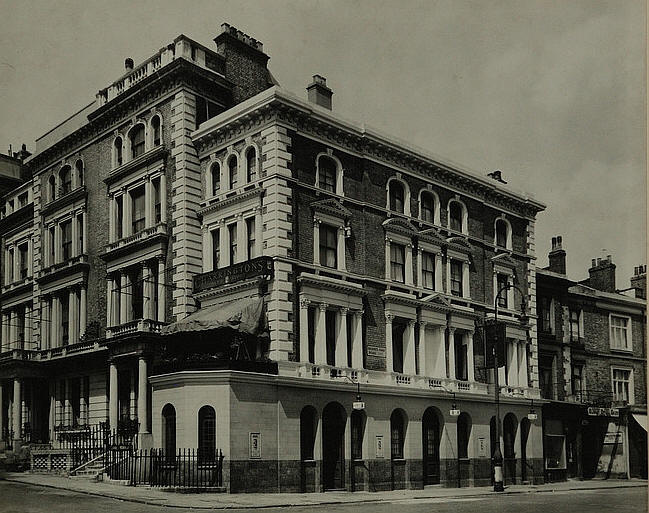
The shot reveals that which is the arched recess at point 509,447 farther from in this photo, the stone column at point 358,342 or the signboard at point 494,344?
the stone column at point 358,342

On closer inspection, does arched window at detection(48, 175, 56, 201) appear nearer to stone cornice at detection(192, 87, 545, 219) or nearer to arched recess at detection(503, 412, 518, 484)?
stone cornice at detection(192, 87, 545, 219)

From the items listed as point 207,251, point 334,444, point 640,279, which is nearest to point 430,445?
point 334,444

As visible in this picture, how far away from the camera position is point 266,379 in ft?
77.5

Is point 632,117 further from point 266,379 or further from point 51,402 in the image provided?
point 51,402

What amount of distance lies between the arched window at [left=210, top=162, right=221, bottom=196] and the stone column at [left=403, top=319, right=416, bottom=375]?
7748mm

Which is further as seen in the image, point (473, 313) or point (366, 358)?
point (473, 313)

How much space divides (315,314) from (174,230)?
17.1ft

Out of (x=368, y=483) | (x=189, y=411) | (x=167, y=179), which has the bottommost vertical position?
(x=368, y=483)

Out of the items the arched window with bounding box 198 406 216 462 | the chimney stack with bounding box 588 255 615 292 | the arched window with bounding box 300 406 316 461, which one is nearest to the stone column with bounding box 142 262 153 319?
the arched window with bounding box 198 406 216 462

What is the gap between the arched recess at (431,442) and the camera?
28.3 m

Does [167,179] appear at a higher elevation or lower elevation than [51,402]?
higher

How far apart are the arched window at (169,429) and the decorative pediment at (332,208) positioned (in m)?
7.34

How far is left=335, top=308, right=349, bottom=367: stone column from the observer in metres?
26.3

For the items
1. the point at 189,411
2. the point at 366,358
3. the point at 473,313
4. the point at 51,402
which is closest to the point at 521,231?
the point at 473,313
